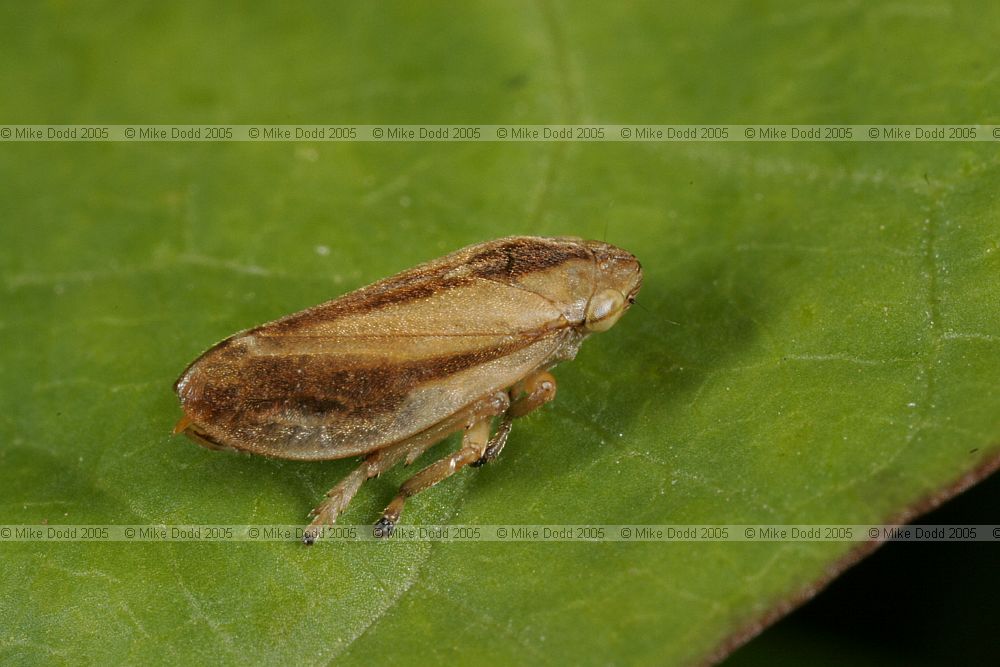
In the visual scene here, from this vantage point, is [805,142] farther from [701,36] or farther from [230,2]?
[230,2]

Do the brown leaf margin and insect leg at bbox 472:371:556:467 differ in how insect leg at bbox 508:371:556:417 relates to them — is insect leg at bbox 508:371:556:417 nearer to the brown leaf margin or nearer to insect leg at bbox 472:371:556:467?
insect leg at bbox 472:371:556:467

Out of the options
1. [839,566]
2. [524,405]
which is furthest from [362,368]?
[839,566]

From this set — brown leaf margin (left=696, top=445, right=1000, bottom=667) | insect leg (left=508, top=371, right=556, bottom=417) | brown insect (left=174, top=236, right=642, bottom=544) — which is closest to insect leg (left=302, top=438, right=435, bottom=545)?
brown insect (left=174, top=236, right=642, bottom=544)

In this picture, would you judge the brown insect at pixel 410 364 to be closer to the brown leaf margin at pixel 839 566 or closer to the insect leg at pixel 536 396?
the insect leg at pixel 536 396

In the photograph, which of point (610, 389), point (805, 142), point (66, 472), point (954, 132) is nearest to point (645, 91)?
point (805, 142)

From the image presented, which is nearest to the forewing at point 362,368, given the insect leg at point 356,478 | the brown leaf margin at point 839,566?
the insect leg at point 356,478

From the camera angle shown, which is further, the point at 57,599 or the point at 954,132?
the point at 954,132
